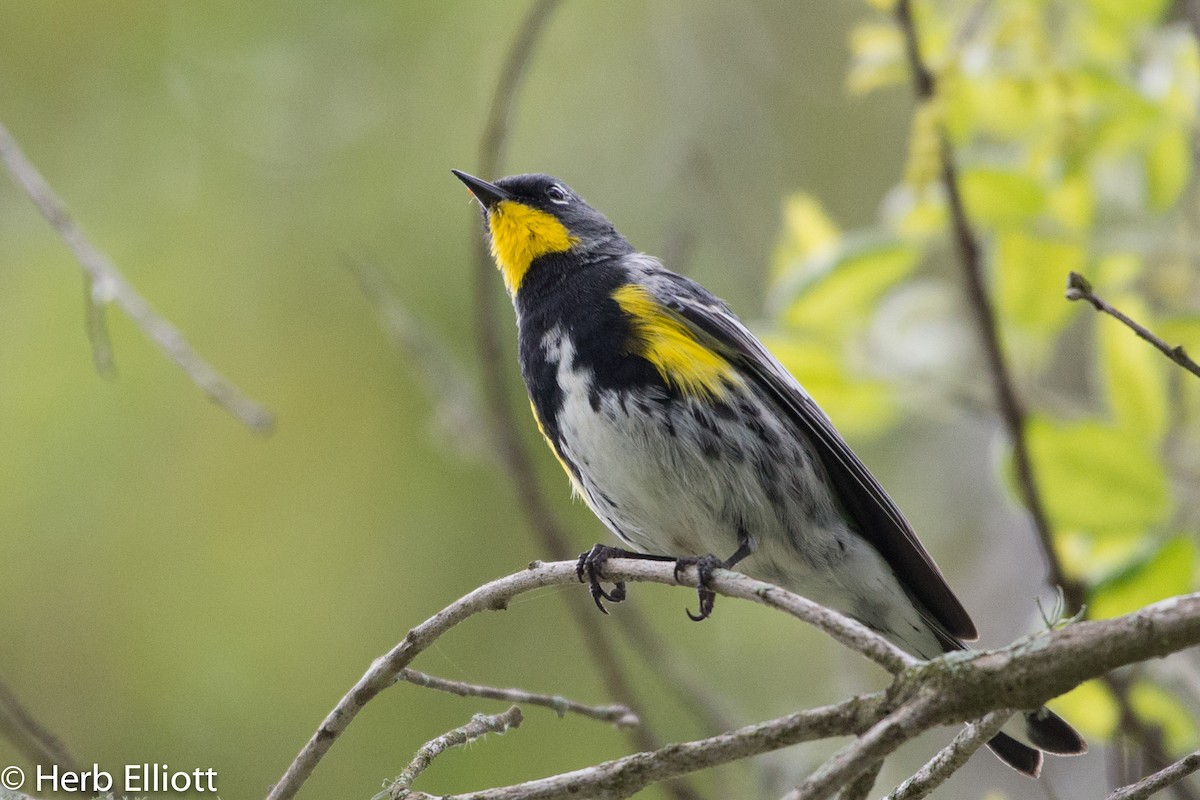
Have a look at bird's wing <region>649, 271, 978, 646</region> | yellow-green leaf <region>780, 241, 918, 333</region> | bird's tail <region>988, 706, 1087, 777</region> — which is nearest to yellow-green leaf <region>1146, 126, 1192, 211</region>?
yellow-green leaf <region>780, 241, 918, 333</region>

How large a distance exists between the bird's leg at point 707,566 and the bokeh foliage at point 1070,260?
0.54 m

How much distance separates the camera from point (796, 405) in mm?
4297

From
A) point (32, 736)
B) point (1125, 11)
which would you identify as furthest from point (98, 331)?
point (1125, 11)

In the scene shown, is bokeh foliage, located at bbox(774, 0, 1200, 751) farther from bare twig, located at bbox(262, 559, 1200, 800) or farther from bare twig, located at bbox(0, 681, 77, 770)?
bare twig, located at bbox(0, 681, 77, 770)

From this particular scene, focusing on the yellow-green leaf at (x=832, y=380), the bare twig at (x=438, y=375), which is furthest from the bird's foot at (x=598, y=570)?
the bare twig at (x=438, y=375)

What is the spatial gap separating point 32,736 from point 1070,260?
3200mm

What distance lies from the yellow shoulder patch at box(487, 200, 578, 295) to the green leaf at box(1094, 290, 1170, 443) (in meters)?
2.20

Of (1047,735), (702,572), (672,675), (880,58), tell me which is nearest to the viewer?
(702,572)

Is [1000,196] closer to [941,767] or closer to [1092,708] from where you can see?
[1092,708]

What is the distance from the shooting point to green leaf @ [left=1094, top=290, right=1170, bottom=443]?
3.61m

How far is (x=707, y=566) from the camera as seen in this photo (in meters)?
3.00

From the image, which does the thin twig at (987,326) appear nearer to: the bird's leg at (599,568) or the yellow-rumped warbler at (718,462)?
the yellow-rumped warbler at (718,462)

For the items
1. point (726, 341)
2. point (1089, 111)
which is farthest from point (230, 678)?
point (1089, 111)

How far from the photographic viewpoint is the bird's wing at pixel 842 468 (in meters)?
4.12
